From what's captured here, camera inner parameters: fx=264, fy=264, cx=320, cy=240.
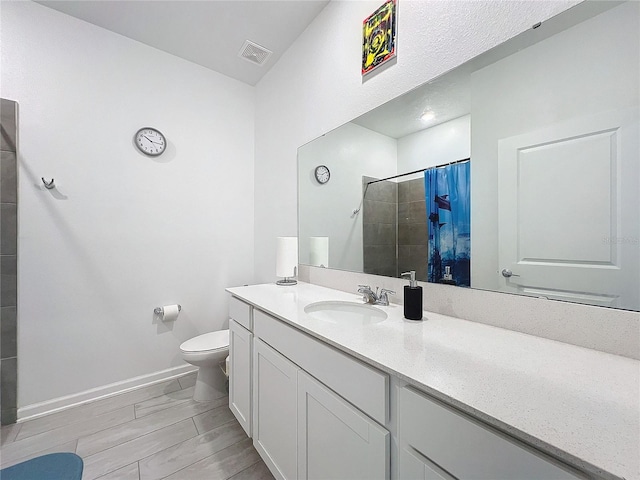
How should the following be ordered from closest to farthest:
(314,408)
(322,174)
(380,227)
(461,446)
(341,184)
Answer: (461,446), (314,408), (380,227), (341,184), (322,174)

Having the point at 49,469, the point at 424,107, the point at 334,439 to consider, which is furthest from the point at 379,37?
the point at 49,469

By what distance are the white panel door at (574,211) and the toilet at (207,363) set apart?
72.0 inches

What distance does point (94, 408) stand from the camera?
1859 millimetres

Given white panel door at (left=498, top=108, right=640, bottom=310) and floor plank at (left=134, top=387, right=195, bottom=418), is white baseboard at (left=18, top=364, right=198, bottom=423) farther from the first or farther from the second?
white panel door at (left=498, top=108, right=640, bottom=310)

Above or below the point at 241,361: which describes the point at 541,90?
above

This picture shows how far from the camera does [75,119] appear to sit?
1885 mm

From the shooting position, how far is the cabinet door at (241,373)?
4.75ft

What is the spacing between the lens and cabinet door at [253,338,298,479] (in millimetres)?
1090

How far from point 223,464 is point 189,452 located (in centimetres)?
23

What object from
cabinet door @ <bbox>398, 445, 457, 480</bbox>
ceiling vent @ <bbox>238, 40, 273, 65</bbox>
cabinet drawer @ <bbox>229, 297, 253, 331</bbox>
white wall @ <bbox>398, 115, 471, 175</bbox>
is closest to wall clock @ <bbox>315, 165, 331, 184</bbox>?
white wall @ <bbox>398, 115, 471, 175</bbox>

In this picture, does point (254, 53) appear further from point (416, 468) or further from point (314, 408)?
point (416, 468)

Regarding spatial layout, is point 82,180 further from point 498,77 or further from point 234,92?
point 498,77

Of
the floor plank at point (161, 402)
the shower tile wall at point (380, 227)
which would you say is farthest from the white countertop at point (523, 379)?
the floor plank at point (161, 402)

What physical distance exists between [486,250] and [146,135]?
2.51m
